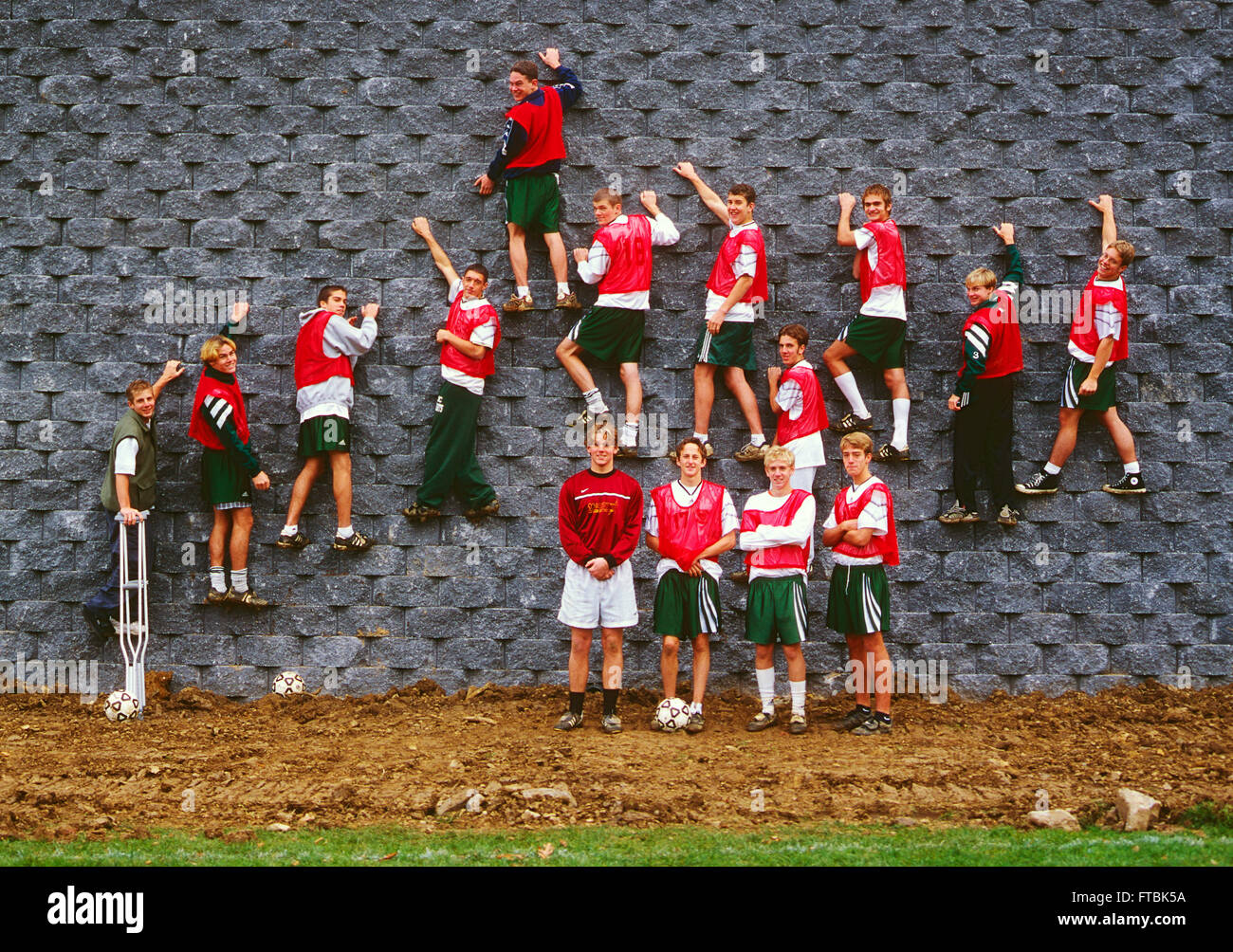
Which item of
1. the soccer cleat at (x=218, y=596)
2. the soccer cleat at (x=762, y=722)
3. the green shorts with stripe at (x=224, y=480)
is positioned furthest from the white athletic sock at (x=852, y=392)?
the soccer cleat at (x=218, y=596)

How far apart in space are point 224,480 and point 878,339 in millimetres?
5240

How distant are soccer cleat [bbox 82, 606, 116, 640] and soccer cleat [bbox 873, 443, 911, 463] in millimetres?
6189

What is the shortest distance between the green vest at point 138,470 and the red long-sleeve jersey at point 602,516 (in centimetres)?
335

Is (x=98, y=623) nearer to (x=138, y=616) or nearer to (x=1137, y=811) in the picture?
(x=138, y=616)

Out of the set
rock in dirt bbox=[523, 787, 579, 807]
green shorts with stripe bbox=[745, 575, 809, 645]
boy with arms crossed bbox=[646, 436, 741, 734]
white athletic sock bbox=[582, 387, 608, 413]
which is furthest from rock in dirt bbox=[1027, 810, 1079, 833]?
white athletic sock bbox=[582, 387, 608, 413]

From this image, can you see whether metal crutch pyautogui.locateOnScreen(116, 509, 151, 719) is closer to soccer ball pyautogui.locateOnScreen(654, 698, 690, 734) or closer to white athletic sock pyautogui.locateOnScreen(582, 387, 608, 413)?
white athletic sock pyautogui.locateOnScreen(582, 387, 608, 413)

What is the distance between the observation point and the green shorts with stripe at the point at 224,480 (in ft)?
29.9

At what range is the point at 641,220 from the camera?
9172 millimetres

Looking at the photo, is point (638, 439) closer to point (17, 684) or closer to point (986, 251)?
point (986, 251)

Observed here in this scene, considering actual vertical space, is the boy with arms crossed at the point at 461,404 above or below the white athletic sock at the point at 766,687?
above

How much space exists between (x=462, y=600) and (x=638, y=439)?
6.23ft

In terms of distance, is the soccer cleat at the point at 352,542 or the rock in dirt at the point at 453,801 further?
the soccer cleat at the point at 352,542

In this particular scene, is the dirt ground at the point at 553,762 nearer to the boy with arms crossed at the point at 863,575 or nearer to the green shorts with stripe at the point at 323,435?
the boy with arms crossed at the point at 863,575

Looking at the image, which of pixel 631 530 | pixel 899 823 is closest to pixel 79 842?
pixel 631 530
